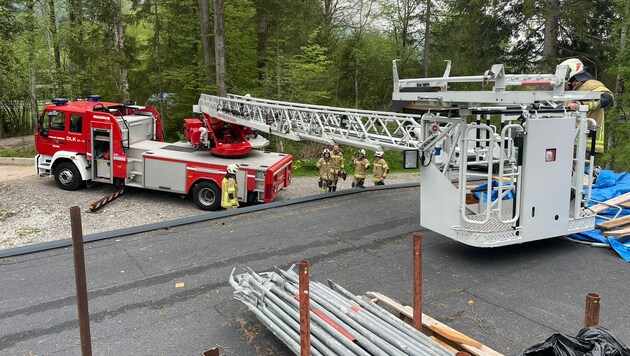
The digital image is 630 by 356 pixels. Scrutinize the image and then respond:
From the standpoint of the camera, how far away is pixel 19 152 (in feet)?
66.4

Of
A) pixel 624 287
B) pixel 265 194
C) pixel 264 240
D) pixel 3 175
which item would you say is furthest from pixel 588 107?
pixel 3 175

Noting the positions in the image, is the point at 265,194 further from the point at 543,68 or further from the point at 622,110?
the point at 622,110

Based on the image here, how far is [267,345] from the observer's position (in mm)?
4703

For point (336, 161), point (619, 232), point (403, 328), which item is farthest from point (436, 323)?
point (336, 161)

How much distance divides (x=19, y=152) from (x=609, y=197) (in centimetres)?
2148

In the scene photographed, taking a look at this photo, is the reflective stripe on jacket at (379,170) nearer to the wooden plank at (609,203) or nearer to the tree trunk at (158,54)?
the wooden plank at (609,203)

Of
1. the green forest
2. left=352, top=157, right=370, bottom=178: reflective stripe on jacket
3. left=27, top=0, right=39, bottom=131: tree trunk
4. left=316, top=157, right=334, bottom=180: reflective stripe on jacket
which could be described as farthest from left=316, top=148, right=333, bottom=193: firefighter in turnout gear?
left=27, top=0, right=39, bottom=131: tree trunk

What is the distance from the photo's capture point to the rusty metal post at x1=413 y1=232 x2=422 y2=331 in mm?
4180

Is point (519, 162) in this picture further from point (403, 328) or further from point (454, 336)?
point (403, 328)

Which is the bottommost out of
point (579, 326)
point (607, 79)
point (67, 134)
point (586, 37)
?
point (579, 326)

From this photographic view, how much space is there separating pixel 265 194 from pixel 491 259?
5.69 metres

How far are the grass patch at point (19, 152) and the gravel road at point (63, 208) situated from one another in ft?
16.9

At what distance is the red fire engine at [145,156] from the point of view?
11484mm

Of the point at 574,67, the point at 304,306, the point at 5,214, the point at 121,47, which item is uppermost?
the point at 121,47
